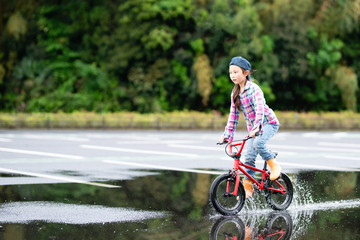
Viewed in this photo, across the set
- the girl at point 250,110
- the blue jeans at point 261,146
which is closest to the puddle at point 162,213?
the blue jeans at point 261,146

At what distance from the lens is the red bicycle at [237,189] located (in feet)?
24.2

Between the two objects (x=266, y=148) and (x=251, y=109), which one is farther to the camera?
(x=266, y=148)

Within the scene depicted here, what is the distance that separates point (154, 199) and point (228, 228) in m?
2.30

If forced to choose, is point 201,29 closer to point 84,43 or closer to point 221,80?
point 221,80

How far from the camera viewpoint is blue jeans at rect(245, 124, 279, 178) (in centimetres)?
759

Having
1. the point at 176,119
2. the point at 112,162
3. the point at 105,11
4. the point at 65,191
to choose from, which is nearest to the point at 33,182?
the point at 65,191

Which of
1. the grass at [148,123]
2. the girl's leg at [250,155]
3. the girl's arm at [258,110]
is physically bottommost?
the grass at [148,123]

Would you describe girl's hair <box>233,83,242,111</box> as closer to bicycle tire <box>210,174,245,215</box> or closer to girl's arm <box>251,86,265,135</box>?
girl's arm <box>251,86,265,135</box>

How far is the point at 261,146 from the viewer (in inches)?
299

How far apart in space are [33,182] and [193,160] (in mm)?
5027

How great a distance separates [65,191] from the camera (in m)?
9.41

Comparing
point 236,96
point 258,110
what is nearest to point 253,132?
point 258,110

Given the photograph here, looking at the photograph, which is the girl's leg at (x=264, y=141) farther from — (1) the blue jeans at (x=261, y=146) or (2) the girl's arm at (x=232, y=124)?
(2) the girl's arm at (x=232, y=124)

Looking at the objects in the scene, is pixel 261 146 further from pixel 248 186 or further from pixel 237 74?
pixel 237 74
